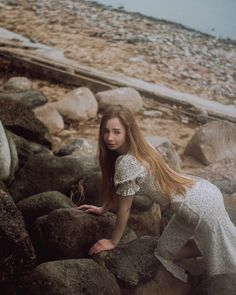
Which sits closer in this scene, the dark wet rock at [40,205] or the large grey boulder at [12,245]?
the large grey boulder at [12,245]

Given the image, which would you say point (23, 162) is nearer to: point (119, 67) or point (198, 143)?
point (198, 143)

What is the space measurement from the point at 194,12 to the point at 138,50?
6.06m

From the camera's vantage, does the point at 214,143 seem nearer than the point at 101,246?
No

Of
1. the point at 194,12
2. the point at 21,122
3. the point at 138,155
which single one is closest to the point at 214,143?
the point at 21,122

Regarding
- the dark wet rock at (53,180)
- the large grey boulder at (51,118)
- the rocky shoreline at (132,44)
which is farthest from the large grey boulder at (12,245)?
the rocky shoreline at (132,44)

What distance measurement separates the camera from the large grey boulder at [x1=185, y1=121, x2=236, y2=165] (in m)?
5.18

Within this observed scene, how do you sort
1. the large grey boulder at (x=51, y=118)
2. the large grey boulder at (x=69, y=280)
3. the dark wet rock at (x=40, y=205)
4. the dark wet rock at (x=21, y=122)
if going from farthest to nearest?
the large grey boulder at (x=51, y=118), the dark wet rock at (x=21, y=122), the dark wet rock at (x=40, y=205), the large grey boulder at (x=69, y=280)

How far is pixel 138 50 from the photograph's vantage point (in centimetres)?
850

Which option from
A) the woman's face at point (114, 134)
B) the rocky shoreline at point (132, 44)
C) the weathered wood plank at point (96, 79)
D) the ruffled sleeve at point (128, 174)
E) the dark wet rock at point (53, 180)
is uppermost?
the woman's face at point (114, 134)

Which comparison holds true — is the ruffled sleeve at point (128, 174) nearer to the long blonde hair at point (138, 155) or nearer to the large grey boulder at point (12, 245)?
the long blonde hair at point (138, 155)

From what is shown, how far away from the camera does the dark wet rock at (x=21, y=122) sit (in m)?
4.14

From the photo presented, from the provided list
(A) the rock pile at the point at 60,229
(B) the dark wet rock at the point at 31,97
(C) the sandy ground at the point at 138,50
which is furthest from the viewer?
(C) the sandy ground at the point at 138,50

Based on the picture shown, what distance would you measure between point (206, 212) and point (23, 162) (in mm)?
1749

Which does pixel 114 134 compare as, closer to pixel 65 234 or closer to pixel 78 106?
pixel 65 234
